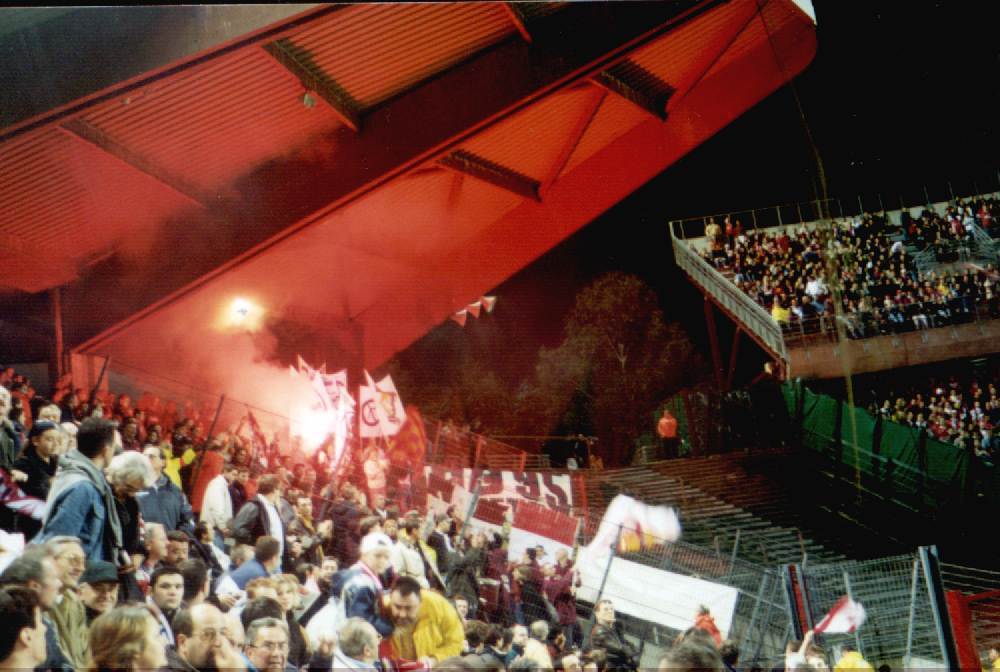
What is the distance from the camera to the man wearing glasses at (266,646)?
3.17 m

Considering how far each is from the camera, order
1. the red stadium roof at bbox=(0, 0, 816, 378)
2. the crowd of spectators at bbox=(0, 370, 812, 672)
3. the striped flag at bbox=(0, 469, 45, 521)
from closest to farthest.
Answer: the crowd of spectators at bbox=(0, 370, 812, 672), the striped flag at bbox=(0, 469, 45, 521), the red stadium roof at bbox=(0, 0, 816, 378)

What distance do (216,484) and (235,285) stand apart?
1.84m

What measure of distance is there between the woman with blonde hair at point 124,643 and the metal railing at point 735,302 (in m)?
4.81

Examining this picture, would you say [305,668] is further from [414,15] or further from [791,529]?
[791,529]

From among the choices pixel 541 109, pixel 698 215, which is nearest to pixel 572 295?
pixel 698 215

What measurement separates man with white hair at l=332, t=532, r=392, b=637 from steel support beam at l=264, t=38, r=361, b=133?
2.91 meters

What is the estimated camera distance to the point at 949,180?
6562 millimetres

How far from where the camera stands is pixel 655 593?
6145 mm

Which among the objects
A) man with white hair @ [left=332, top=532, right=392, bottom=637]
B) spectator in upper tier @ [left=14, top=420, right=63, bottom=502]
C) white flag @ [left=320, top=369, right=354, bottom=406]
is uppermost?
white flag @ [left=320, top=369, right=354, bottom=406]

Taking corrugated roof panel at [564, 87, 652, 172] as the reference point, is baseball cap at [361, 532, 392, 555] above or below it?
below

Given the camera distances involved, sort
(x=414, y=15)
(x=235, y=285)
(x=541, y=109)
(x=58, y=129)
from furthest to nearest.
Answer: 1. (x=541, y=109)
2. (x=235, y=285)
3. (x=414, y=15)
4. (x=58, y=129)

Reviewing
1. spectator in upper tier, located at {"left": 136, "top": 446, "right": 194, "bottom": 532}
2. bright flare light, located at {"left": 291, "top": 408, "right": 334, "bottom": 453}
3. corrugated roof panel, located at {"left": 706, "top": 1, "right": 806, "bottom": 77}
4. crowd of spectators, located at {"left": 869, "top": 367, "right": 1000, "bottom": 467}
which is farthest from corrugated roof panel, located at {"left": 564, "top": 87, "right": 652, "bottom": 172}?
spectator in upper tier, located at {"left": 136, "top": 446, "right": 194, "bottom": 532}

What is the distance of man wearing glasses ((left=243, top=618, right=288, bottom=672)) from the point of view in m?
3.17

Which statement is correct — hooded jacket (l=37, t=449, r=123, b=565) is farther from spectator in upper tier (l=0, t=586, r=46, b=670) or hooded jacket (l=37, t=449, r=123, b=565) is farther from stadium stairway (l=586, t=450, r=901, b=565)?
stadium stairway (l=586, t=450, r=901, b=565)
